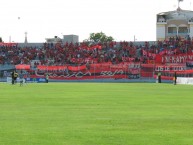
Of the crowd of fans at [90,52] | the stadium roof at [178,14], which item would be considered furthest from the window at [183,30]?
the crowd of fans at [90,52]

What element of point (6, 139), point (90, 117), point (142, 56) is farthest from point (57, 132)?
point (142, 56)

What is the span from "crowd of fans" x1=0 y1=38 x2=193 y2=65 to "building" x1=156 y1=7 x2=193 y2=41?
37.3m

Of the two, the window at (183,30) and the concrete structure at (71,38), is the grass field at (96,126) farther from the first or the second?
the window at (183,30)

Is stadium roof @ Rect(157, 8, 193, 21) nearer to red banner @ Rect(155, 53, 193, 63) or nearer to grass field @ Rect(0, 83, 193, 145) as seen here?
red banner @ Rect(155, 53, 193, 63)

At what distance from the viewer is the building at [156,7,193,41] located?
124 meters

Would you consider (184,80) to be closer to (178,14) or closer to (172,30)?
(172,30)

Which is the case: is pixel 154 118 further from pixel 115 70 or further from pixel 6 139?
pixel 115 70

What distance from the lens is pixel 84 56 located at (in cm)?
8525

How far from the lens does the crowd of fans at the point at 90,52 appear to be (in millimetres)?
82312

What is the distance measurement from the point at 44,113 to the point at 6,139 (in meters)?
7.25

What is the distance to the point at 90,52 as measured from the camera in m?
86.5

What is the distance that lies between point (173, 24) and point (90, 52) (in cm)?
4270

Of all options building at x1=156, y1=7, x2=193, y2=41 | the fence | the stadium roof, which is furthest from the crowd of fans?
the stadium roof

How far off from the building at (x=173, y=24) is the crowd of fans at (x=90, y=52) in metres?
37.3
